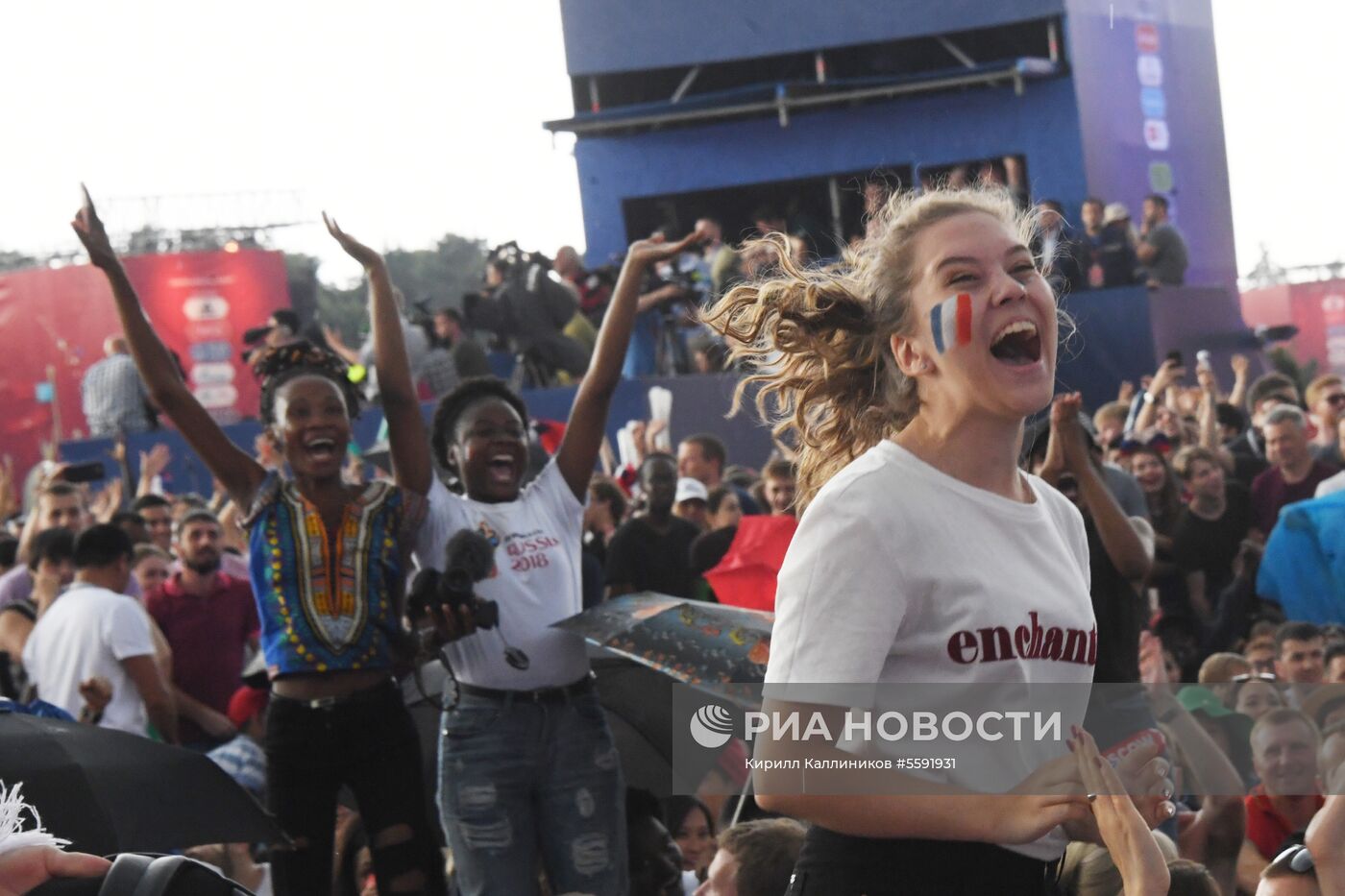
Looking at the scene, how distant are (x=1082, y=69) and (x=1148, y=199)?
3459 mm

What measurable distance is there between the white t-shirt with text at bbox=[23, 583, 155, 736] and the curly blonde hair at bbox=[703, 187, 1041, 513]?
156 inches

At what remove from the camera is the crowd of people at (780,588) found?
7.61 ft

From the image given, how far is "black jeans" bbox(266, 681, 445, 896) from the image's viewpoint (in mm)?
4473

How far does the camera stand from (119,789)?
3.77 metres

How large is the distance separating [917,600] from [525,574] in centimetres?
258

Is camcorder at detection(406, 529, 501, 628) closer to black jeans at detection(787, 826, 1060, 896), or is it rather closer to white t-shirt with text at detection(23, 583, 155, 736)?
white t-shirt with text at detection(23, 583, 155, 736)

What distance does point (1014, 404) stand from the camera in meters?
2.42

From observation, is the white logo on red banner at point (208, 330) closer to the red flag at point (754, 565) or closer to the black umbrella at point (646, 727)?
the red flag at point (754, 565)

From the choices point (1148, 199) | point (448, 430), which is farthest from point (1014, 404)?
point (1148, 199)

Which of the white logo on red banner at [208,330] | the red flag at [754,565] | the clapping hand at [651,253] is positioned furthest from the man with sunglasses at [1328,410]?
the white logo on red banner at [208,330]

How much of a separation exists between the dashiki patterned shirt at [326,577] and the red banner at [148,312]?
18.4 m

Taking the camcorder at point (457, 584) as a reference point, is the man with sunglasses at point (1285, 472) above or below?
below

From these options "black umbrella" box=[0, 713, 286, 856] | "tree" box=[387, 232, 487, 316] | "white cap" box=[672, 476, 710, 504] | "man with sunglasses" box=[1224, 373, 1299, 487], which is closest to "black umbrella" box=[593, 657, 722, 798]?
"black umbrella" box=[0, 713, 286, 856]

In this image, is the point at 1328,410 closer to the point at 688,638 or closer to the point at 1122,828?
the point at 688,638
